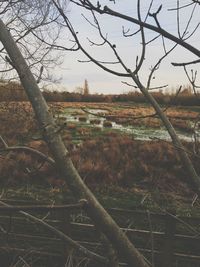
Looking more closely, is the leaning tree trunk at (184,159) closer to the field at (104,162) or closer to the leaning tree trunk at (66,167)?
the leaning tree trunk at (66,167)

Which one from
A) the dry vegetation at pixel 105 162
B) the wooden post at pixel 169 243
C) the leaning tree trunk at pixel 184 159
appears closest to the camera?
the leaning tree trunk at pixel 184 159

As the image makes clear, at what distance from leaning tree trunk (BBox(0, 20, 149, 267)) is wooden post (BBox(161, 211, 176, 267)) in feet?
11.9

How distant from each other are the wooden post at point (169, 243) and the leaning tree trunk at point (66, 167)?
3628 mm

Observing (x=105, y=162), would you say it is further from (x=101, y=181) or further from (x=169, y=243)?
(x=169, y=243)

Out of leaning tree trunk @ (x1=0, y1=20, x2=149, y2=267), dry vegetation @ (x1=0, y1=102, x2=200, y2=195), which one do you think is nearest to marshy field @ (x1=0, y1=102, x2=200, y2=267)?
dry vegetation @ (x1=0, y1=102, x2=200, y2=195)

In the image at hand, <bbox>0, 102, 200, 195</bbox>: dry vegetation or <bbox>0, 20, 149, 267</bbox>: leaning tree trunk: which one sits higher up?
<bbox>0, 20, 149, 267</bbox>: leaning tree trunk

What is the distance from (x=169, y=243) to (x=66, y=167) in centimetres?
392

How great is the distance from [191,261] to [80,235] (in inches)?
60.7

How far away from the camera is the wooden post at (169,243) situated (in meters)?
4.99

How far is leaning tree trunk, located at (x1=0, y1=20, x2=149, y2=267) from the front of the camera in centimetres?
142

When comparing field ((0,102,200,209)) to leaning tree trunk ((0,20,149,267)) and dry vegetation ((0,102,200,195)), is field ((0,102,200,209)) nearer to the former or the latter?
dry vegetation ((0,102,200,195))

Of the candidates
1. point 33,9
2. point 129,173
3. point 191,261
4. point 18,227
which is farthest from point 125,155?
point 191,261

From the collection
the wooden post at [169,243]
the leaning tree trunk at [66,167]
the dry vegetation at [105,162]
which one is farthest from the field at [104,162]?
the leaning tree trunk at [66,167]

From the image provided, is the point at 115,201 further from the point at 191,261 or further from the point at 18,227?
the point at 191,261
